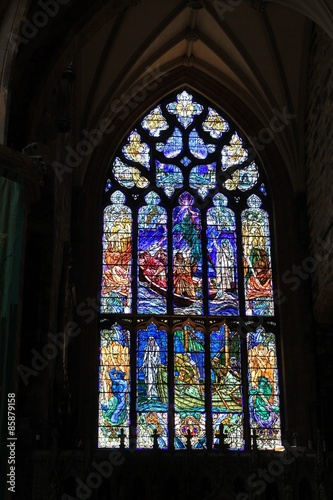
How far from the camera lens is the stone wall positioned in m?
15.5

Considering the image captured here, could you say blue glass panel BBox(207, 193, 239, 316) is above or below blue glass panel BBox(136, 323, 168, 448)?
above

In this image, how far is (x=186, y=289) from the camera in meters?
17.4

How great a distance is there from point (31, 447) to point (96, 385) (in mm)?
5061

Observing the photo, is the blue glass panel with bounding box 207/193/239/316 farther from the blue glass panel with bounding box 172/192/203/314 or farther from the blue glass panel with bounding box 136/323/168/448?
the blue glass panel with bounding box 136/323/168/448

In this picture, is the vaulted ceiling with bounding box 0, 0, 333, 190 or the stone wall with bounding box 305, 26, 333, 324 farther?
the vaulted ceiling with bounding box 0, 0, 333, 190

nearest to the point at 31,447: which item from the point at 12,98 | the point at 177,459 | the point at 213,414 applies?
the point at 177,459

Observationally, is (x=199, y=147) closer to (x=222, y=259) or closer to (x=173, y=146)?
(x=173, y=146)

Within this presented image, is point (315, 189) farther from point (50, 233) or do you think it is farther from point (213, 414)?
point (50, 233)

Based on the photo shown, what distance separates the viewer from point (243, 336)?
17.0 m
